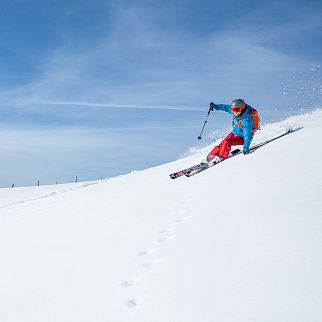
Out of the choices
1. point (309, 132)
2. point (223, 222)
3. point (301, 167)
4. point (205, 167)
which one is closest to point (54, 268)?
point (223, 222)

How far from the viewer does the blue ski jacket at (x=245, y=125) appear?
1030cm

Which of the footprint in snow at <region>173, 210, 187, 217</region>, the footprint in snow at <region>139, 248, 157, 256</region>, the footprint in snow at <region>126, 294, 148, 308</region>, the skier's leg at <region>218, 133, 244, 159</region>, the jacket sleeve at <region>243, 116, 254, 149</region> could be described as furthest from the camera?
the skier's leg at <region>218, 133, 244, 159</region>

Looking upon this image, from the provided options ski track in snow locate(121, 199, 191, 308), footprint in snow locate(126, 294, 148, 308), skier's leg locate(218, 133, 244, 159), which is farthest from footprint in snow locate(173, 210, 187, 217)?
skier's leg locate(218, 133, 244, 159)

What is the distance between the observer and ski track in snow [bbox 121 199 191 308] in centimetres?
354

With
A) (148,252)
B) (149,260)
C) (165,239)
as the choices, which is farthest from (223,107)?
(149,260)

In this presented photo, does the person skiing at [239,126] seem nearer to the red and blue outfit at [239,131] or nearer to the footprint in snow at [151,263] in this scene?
the red and blue outfit at [239,131]

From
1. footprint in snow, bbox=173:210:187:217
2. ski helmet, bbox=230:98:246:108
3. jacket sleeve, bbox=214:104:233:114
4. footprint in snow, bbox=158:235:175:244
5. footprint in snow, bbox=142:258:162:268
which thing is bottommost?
footprint in snow, bbox=142:258:162:268

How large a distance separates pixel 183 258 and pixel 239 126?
23.2 feet

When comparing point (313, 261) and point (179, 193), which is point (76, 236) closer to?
point (179, 193)

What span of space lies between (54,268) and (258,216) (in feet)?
8.78

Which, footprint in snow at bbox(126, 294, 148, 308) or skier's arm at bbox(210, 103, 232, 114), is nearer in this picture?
footprint in snow at bbox(126, 294, 148, 308)

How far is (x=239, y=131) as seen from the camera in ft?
35.7

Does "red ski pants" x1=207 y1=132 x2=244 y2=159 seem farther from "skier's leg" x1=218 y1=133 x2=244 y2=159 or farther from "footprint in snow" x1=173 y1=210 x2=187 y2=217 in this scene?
"footprint in snow" x1=173 y1=210 x2=187 y2=217

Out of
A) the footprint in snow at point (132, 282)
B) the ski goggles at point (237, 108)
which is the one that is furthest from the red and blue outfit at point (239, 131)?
the footprint in snow at point (132, 282)
